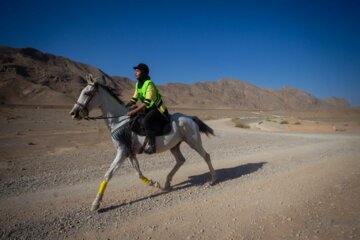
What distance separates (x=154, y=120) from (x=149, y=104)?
15.7 inches

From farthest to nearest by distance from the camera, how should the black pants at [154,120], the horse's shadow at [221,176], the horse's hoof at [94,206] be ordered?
the horse's shadow at [221,176] < the black pants at [154,120] < the horse's hoof at [94,206]

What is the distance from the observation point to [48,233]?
3658 millimetres

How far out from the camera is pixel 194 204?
4.53m

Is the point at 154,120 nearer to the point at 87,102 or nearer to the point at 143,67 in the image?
the point at 143,67

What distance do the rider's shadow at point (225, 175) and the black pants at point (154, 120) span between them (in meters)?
1.74

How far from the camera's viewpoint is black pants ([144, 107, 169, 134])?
4914 mm

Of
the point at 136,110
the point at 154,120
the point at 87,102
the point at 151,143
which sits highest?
the point at 87,102

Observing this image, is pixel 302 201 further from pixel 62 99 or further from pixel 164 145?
pixel 62 99

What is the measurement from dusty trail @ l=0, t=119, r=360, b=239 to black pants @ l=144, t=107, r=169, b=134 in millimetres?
1603

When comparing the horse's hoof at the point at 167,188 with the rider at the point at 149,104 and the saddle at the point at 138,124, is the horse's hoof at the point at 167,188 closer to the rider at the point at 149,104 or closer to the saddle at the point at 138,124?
the rider at the point at 149,104

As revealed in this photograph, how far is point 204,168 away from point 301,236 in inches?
166

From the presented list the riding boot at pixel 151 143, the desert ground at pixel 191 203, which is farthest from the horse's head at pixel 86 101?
the desert ground at pixel 191 203

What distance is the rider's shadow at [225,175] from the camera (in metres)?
5.95

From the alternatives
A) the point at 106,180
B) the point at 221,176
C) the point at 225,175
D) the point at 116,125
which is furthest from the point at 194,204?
the point at 116,125
